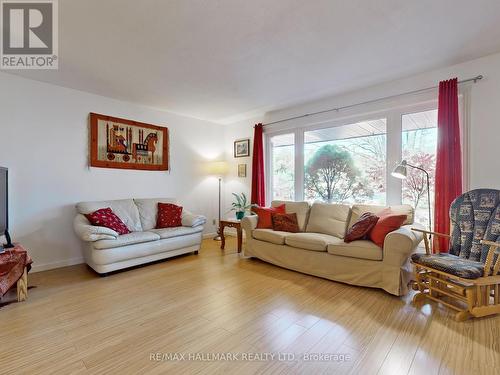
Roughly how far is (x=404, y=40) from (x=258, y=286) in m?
2.90


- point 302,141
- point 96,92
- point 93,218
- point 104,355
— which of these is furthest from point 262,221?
point 96,92

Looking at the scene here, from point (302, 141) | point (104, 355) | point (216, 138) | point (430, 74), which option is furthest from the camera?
point (216, 138)

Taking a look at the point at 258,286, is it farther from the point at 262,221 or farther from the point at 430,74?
the point at 430,74

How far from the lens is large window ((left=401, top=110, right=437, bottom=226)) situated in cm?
319

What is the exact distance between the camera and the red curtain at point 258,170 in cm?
480

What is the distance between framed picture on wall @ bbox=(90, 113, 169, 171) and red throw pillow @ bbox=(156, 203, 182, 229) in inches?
30.9

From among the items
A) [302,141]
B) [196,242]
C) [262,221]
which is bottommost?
[196,242]

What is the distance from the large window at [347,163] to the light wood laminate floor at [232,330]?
61.6 inches

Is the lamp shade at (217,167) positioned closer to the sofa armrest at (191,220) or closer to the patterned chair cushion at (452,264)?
the sofa armrest at (191,220)

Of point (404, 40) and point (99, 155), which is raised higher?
point (404, 40)

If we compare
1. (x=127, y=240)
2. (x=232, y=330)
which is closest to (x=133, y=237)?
(x=127, y=240)

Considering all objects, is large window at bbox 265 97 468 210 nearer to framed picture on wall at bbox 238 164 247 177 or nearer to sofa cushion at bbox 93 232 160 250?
framed picture on wall at bbox 238 164 247 177

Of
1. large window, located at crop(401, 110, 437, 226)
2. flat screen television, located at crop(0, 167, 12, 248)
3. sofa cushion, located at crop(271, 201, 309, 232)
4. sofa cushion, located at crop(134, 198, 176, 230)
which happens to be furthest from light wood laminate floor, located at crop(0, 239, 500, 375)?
large window, located at crop(401, 110, 437, 226)

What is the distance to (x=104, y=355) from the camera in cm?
167
